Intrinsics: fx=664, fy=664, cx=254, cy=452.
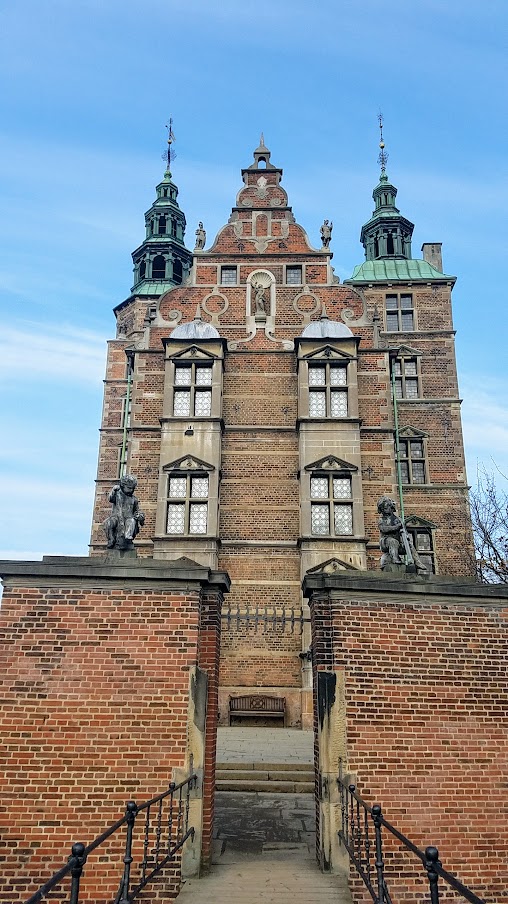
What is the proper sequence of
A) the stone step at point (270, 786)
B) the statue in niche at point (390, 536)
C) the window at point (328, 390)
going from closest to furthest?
the statue in niche at point (390, 536) → the stone step at point (270, 786) → the window at point (328, 390)

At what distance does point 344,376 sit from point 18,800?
628 inches

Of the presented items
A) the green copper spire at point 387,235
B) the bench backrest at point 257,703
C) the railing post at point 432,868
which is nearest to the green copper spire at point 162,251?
the green copper spire at point 387,235

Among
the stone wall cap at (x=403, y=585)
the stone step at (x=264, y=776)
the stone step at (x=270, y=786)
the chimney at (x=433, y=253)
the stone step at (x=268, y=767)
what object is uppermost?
the chimney at (x=433, y=253)

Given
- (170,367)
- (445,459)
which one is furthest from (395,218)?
(170,367)

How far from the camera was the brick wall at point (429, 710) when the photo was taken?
287 inches

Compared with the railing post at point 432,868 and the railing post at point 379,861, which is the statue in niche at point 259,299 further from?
the railing post at point 432,868

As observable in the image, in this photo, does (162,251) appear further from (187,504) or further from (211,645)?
(211,645)

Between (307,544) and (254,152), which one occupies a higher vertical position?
(254,152)

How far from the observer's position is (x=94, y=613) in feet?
24.8

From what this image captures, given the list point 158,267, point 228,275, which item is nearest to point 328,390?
point 228,275

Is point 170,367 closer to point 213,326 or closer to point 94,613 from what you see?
point 213,326

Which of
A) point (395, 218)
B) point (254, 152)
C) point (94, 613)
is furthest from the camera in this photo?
point (395, 218)

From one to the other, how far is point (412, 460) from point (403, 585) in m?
17.5

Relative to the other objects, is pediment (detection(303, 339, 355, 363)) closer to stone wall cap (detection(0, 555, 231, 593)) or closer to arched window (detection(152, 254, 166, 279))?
stone wall cap (detection(0, 555, 231, 593))
